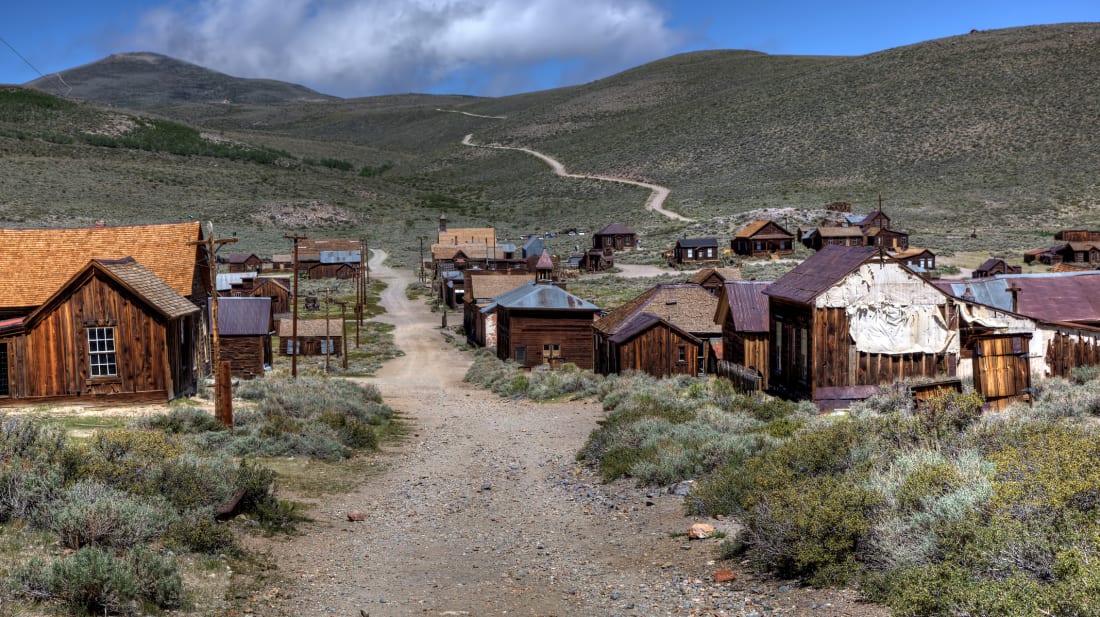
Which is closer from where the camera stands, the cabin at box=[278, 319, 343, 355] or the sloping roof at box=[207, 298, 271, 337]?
the sloping roof at box=[207, 298, 271, 337]

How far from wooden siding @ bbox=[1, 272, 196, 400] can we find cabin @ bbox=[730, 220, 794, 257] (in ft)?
208

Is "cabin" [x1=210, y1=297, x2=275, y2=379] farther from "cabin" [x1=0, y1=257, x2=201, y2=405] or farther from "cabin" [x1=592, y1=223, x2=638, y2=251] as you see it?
"cabin" [x1=592, y1=223, x2=638, y2=251]

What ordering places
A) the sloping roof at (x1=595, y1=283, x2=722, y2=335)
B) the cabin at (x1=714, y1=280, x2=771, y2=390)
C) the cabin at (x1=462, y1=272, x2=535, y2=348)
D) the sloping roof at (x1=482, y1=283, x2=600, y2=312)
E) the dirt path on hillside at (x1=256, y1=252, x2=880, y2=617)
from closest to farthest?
the dirt path on hillside at (x1=256, y1=252, x2=880, y2=617)
the cabin at (x1=714, y1=280, x2=771, y2=390)
the sloping roof at (x1=595, y1=283, x2=722, y2=335)
the sloping roof at (x1=482, y1=283, x2=600, y2=312)
the cabin at (x1=462, y1=272, x2=535, y2=348)

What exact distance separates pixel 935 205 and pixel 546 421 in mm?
78066

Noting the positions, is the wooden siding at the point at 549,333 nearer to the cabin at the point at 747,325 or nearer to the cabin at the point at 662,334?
the cabin at the point at 662,334

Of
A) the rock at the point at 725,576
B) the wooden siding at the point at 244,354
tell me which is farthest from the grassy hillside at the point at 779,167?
the rock at the point at 725,576

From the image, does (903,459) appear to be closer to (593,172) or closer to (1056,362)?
(1056,362)

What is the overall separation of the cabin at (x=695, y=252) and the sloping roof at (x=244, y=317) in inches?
1685

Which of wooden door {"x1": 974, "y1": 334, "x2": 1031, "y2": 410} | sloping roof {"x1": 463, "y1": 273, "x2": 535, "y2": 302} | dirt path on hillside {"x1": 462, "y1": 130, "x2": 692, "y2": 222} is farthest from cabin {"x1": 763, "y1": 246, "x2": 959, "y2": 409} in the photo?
dirt path on hillside {"x1": 462, "y1": 130, "x2": 692, "y2": 222}

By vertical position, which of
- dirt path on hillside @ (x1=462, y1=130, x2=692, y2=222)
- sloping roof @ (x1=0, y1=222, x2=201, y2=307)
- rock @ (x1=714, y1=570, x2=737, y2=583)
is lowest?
rock @ (x1=714, y1=570, x2=737, y2=583)

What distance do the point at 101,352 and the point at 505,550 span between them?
574 inches

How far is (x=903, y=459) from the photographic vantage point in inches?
390

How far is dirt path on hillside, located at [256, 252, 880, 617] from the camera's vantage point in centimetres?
913

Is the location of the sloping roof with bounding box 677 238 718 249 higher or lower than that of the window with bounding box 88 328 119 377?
higher
